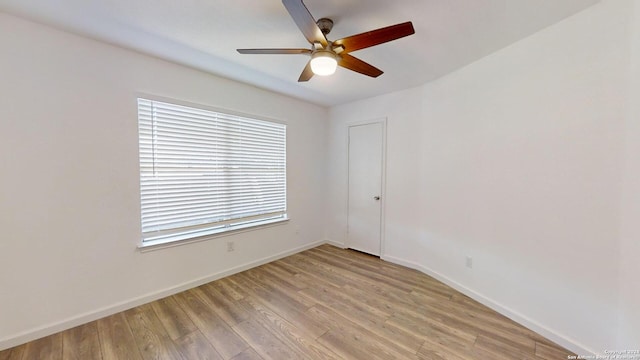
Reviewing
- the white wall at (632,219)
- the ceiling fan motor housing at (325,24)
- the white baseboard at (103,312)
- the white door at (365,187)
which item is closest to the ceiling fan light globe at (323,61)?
the ceiling fan motor housing at (325,24)

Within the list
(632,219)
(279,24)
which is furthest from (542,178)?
(279,24)

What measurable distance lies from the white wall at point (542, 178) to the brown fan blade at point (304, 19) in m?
1.84

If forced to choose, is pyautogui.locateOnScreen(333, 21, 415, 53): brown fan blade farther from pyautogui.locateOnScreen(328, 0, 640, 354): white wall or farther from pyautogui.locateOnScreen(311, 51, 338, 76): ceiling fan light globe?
pyautogui.locateOnScreen(328, 0, 640, 354): white wall

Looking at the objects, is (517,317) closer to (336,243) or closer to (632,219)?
(632,219)

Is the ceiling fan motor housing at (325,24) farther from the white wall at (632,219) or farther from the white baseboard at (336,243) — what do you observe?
the white baseboard at (336,243)

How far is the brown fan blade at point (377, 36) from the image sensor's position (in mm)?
1387

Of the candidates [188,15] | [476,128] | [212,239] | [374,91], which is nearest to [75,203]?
[212,239]

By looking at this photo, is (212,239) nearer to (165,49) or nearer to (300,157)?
(300,157)

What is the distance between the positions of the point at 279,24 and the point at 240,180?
78.4 inches

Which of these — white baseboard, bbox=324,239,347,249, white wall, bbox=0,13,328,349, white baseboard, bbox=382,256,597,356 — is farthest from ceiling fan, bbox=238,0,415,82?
white baseboard, bbox=324,239,347,249

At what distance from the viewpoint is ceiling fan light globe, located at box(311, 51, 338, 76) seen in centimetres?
168

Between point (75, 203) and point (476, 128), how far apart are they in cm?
390

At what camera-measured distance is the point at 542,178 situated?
1934 mm

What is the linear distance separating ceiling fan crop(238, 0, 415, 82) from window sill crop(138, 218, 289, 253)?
2077 millimetres
